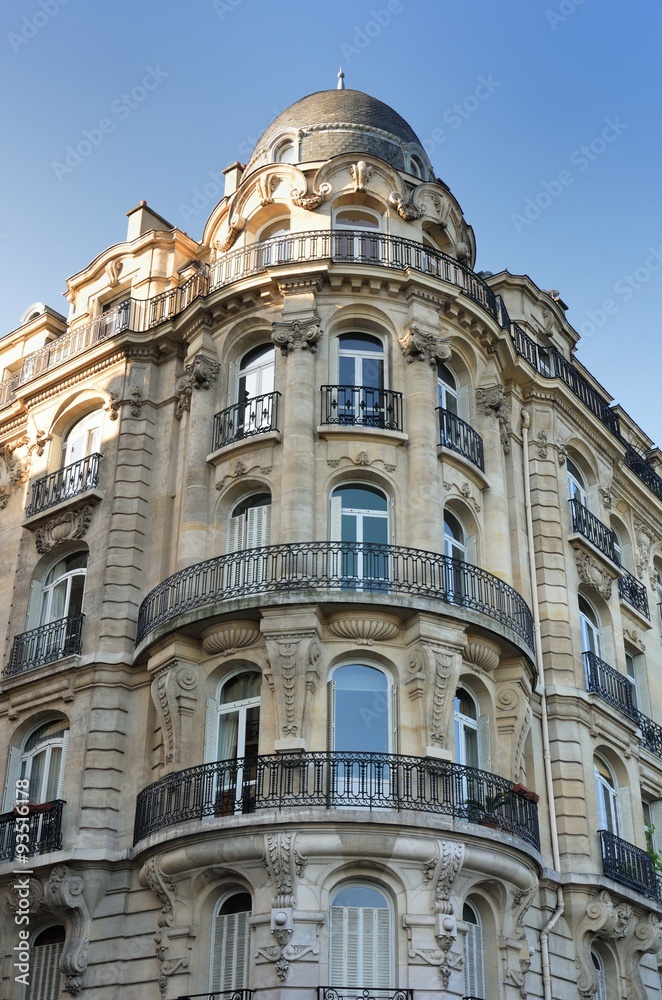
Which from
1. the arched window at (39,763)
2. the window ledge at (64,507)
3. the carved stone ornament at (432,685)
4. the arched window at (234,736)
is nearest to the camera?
the arched window at (234,736)

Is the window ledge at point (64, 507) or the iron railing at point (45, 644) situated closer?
the iron railing at point (45, 644)

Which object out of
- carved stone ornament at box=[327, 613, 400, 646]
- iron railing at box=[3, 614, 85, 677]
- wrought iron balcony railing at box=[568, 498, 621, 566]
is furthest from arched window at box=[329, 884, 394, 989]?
wrought iron balcony railing at box=[568, 498, 621, 566]

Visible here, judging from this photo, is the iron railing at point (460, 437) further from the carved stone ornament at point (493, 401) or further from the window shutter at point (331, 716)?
the window shutter at point (331, 716)

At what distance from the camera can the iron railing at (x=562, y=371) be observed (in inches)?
1086

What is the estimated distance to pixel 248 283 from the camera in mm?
24250

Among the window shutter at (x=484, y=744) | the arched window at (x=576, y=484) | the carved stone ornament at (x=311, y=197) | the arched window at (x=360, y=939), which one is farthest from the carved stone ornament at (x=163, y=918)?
the carved stone ornament at (x=311, y=197)

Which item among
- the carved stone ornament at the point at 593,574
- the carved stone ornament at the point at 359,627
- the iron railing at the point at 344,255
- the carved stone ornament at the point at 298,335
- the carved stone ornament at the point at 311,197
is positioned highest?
the carved stone ornament at the point at 311,197

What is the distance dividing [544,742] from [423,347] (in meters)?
7.78

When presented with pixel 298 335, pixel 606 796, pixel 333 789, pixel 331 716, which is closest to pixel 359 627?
pixel 331 716

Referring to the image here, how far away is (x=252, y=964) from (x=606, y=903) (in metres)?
7.17

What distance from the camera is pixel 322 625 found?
805 inches

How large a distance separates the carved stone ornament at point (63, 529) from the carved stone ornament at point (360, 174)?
865cm

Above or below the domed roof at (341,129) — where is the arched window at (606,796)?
below

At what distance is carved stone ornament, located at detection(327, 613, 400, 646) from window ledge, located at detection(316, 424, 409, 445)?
371cm
